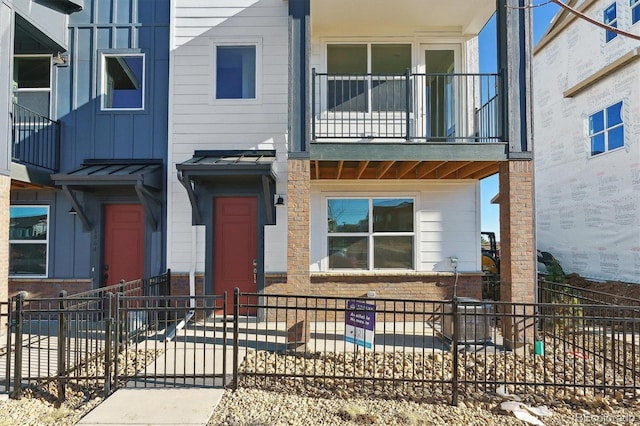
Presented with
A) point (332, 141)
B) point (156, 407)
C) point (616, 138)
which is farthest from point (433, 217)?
point (616, 138)

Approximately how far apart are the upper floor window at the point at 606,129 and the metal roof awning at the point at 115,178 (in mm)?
12382

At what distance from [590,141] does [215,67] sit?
464 inches

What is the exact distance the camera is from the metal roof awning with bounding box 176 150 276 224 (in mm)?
7016

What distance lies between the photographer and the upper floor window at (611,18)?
11734 mm

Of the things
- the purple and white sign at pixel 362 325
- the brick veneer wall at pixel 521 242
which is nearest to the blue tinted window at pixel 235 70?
the purple and white sign at pixel 362 325

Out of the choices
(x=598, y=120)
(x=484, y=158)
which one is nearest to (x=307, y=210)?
(x=484, y=158)

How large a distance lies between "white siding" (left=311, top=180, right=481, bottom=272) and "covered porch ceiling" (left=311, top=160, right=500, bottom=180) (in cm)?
22

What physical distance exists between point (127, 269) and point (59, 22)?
5.26 metres

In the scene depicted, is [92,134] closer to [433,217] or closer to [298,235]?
[298,235]

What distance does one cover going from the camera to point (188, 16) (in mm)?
8203

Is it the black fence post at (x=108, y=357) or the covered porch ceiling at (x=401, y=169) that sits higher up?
the covered porch ceiling at (x=401, y=169)

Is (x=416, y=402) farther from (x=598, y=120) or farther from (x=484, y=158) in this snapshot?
(x=598, y=120)

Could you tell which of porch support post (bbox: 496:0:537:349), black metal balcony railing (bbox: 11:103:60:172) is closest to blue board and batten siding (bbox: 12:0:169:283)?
black metal balcony railing (bbox: 11:103:60:172)

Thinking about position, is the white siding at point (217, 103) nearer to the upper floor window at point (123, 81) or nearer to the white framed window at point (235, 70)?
the white framed window at point (235, 70)
